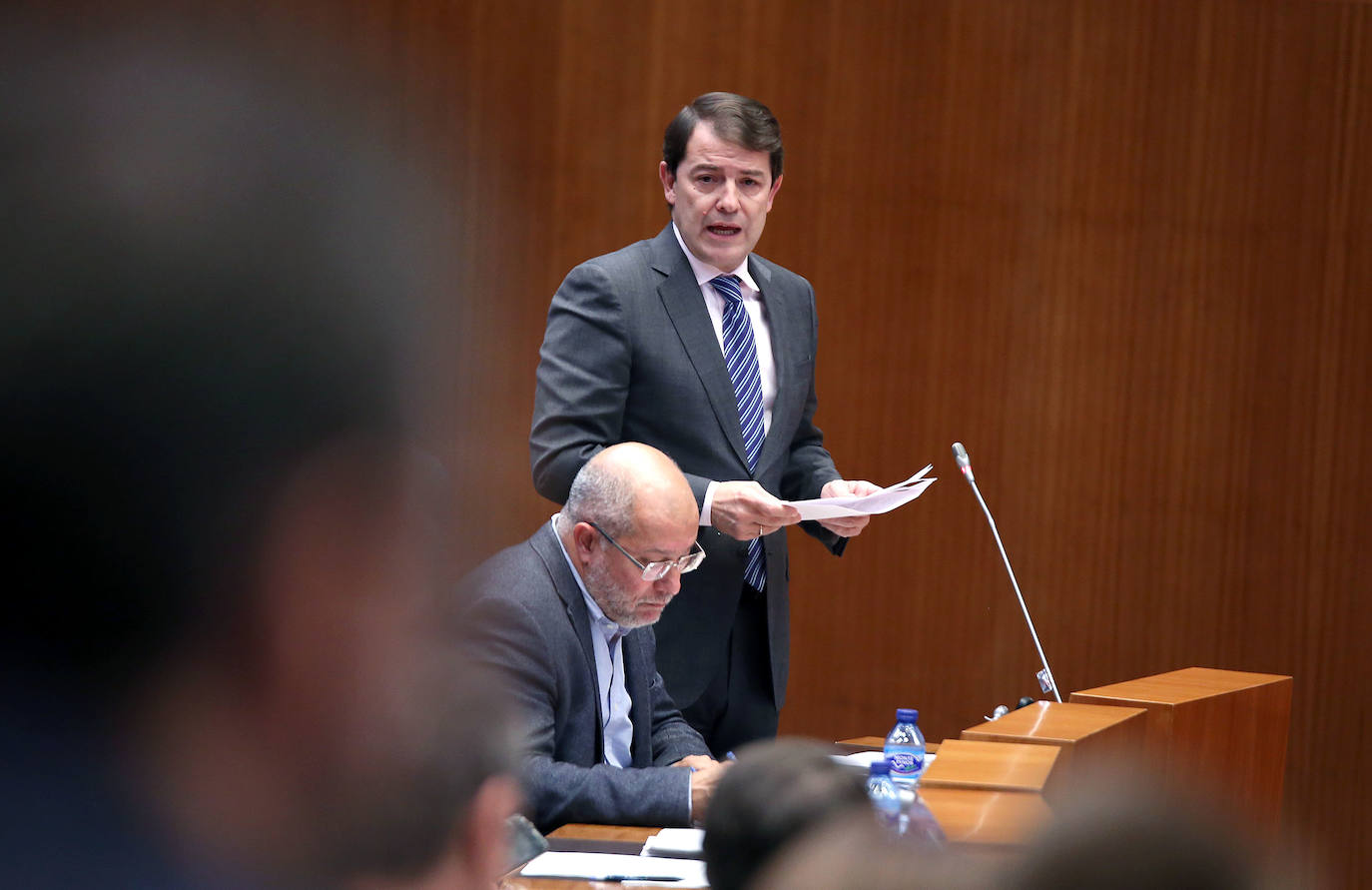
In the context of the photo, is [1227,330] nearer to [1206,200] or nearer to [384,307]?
[1206,200]

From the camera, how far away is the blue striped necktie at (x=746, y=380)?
2.56 meters

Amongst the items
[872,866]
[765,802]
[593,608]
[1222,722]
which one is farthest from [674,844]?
[872,866]

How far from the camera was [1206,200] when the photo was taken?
15.3ft

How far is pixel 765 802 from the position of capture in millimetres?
935

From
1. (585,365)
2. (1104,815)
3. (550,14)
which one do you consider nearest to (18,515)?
(1104,815)

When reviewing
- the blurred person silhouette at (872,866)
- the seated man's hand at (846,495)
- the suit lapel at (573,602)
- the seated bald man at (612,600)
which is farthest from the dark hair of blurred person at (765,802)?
the seated man's hand at (846,495)

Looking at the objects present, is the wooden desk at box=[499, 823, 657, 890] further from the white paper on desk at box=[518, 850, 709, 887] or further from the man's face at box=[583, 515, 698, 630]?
the man's face at box=[583, 515, 698, 630]

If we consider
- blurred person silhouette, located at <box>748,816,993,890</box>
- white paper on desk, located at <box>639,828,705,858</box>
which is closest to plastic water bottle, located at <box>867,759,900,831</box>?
white paper on desk, located at <box>639,828,705,858</box>

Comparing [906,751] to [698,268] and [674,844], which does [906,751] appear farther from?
[698,268]

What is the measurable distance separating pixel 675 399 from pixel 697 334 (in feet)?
0.44

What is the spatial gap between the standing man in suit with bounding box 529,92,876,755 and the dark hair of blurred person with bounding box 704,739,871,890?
1.44m

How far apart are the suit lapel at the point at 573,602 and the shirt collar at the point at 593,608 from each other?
0.01m

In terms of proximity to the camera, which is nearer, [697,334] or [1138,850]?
[1138,850]

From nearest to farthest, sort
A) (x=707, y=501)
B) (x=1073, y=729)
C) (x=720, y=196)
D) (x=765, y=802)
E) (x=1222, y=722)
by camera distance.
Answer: (x=765, y=802) → (x=1073, y=729) → (x=707, y=501) → (x=1222, y=722) → (x=720, y=196)
